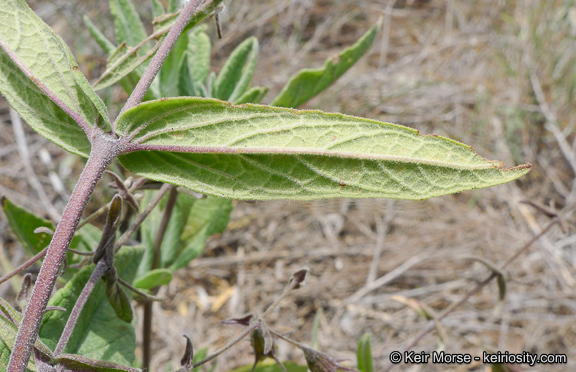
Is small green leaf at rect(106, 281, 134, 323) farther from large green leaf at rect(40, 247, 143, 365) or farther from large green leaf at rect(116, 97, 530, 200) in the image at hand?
large green leaf at rect(116, 97, 530, 200)

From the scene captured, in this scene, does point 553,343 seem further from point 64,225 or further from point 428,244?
point 64,225

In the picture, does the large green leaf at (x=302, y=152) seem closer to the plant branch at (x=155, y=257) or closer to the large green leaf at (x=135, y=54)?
the large green leaf at (x=135, y=54)

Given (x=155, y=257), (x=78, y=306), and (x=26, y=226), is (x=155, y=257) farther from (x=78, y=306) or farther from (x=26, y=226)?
(x=78, y=306)

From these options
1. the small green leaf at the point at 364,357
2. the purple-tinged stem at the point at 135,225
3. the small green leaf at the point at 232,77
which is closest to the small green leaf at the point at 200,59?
the small green leaf at the point at 232,77

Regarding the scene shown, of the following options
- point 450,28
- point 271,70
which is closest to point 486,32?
point 450,28

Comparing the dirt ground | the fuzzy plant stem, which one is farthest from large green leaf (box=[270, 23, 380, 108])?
the dirt ground

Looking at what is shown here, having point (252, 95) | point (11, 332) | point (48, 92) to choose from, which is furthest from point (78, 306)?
point (252, 95)

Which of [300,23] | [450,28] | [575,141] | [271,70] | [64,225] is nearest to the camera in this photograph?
[64,225]

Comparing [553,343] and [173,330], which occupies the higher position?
[553,343]
